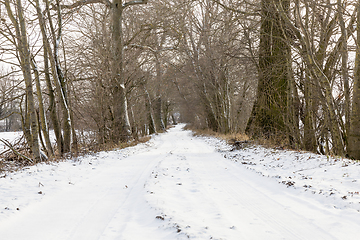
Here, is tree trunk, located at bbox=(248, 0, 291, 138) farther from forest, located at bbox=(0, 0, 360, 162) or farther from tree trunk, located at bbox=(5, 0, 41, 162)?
tree trunk, located at bbox=(5, 0, 41, 162)

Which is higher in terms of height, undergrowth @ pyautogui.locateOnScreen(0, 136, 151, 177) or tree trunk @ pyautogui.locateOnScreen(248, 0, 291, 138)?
tree trunk @ pyautogui.locateOnScreen(248, 0, 291, 138)

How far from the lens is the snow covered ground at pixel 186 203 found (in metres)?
2.95

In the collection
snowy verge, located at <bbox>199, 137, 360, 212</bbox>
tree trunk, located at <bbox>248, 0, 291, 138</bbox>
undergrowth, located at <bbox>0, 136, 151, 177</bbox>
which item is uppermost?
tree trunk, located at <bbox>248, 0, 291, 138</bbox>

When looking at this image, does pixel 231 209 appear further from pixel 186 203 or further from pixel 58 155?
pixel 58 155

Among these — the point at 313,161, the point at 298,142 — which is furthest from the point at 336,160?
the point at 298,142

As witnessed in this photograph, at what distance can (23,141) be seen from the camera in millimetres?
8820

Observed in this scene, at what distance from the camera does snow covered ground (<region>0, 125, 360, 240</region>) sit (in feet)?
9.69

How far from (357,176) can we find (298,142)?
14.8ft

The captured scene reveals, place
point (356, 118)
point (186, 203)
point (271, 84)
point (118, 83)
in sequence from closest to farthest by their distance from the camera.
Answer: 1. point (186, 203)
2. point (356, 118)
3. point (271, 84)
4. point (118, 83)

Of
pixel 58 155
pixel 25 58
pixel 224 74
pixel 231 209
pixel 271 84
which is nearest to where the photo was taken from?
pixel 231 209

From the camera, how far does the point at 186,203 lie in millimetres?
3951

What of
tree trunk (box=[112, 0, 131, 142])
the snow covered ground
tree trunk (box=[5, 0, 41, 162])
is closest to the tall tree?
tree trunk (box=[112, 0, 131, 142])

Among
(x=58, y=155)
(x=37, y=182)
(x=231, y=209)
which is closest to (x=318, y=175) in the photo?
(x=231, y=209)

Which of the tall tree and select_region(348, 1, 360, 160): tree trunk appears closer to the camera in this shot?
select_region(348, 1, 360, 160): tree trunk
